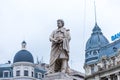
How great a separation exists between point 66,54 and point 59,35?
0.90 metres

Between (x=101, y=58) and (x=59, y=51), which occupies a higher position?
(x=101, y=58)

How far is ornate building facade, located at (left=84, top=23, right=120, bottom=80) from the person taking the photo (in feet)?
255

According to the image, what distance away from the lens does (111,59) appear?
7794 cm

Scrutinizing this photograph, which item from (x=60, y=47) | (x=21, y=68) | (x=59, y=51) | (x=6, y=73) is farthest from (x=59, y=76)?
(x=6, y=73)

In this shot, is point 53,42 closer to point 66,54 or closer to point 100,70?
point 66,54

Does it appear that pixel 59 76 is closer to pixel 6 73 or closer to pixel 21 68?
pixel 21 68

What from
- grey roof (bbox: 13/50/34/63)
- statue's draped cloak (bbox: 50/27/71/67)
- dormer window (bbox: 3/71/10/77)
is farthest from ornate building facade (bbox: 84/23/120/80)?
statue's draped cloak (bbox: 50/27/71/67)

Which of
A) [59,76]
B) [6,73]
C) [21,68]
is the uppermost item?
[21,68]

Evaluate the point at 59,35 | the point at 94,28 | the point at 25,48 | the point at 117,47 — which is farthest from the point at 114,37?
the point at 59,35

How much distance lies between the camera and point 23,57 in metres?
80.2

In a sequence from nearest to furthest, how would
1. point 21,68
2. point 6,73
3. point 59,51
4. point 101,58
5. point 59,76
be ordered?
point 59,76, point 59,51, point 21,68, point 101,58, point 6,73

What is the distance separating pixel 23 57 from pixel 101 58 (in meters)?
14.7

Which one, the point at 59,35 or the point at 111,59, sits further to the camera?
the point at 111,59

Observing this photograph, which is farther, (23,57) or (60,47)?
(23,57)
